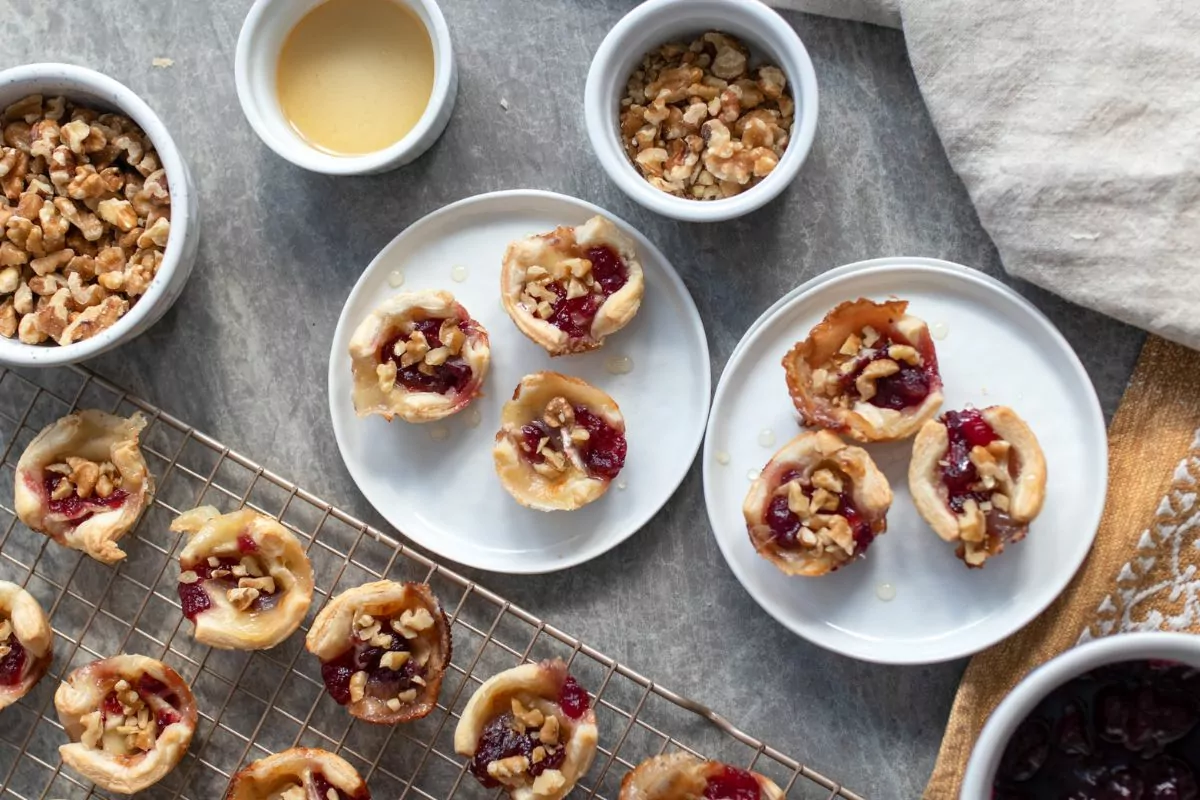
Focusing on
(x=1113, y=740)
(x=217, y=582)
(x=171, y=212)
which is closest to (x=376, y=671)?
(x=217, y=582)

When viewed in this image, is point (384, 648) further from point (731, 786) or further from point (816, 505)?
point (816, 505)

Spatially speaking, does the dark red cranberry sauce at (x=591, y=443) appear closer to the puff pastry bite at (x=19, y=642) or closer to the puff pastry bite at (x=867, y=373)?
the puff pastry bite at (x=867, y=373)

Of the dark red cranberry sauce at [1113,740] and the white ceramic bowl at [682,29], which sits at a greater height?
the white ceramic bowl at [682,29]

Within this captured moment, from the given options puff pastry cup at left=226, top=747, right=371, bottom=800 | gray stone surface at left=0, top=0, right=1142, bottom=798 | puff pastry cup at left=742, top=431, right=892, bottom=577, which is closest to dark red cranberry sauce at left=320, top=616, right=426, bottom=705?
puff pastry cup at left=226, top=747, right=371, bottom=800

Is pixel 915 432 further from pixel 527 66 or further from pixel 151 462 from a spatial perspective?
pixel 151 462

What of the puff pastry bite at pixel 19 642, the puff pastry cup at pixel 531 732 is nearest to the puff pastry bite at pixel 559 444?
the puff pastry cup at pixel 531 732

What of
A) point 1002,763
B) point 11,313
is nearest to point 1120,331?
point 1002,763
